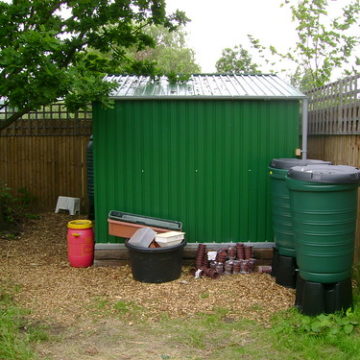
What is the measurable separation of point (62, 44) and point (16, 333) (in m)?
3.00

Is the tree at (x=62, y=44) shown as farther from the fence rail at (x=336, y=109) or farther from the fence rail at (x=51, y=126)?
the fence rail at (x=336, y=109)

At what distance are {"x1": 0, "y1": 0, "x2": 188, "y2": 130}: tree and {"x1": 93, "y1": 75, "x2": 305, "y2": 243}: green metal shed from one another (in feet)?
2.34

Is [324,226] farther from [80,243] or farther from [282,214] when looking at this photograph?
[80,243]

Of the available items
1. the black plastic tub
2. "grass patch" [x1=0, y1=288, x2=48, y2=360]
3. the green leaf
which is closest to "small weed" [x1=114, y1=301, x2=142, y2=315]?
the black plastic tub

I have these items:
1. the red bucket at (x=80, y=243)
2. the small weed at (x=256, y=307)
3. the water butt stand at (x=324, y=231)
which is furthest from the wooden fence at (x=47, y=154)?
the water butt stand at (x=324, y=231)

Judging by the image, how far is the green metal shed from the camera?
5.75m

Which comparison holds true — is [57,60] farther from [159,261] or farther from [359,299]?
[359,299]

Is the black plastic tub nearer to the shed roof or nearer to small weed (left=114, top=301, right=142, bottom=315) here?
small weed (left=114, top=301, right=142, bottom=315)

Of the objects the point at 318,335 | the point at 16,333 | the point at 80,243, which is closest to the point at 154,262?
the point at 80,243

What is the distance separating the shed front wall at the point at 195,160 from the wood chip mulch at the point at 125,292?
26.8 inches

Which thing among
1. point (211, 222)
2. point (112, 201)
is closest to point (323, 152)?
point (211, 222)

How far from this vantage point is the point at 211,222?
5.92m

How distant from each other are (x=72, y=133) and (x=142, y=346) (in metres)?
6.12

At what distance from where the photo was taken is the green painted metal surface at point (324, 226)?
13.0 feet
